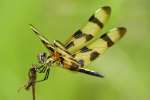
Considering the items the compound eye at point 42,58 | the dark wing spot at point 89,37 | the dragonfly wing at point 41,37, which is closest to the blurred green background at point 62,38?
the dark wing spot at point 89,37

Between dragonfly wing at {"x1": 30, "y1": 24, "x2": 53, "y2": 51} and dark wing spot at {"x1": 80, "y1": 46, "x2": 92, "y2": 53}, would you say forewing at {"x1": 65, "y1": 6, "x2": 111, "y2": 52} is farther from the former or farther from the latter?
dragonfly wing at {"x1": 30, "y1": 24, "x2": 53, "y2": 51}

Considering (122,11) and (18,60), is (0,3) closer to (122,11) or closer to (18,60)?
(18,60)

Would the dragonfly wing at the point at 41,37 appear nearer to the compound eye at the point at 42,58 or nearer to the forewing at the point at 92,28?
the compound eye at the point at 42,58

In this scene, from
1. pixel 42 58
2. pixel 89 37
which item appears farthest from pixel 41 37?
pixel 89 37

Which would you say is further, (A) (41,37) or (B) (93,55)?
(B) (93,55)

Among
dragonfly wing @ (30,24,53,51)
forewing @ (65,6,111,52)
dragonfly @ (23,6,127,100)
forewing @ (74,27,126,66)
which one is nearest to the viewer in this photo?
dragonfly wing @ (30,24,53,51)

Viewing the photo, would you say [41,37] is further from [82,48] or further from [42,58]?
[82,48]

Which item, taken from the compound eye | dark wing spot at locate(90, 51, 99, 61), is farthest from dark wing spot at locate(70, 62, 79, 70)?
dark wing spot at locate(90, 51, 99, 61)
